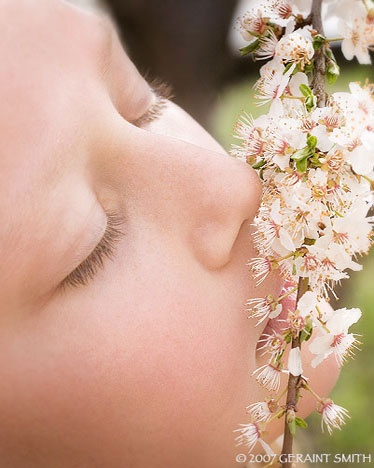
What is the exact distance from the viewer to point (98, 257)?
0.79 metres

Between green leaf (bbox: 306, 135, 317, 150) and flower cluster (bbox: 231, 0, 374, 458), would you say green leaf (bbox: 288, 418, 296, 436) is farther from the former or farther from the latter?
green leaf (bbox: 306, 135, 317, 150)

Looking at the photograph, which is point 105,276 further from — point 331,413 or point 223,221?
point 331,413

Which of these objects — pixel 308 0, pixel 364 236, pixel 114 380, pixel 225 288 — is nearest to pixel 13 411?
pixel 114 380

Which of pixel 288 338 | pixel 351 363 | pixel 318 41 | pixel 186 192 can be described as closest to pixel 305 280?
pixel 288 338

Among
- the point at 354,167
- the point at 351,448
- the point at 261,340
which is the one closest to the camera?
the point at 354,167

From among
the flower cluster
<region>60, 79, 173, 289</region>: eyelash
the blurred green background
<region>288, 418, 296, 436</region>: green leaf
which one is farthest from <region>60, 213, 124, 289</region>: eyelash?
the blurred green background

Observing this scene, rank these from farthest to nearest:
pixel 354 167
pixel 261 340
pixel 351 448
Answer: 1. pixel 351 448
2. pixel 261 340
3. pixel 354 167

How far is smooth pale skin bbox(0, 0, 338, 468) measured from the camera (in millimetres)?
753

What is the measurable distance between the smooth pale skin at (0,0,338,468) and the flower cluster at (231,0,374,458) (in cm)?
4

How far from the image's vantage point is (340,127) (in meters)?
0.75

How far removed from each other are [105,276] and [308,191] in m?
0.25

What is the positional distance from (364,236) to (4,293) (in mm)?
400

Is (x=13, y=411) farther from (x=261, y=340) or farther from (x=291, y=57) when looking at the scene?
(x=291, y=57)

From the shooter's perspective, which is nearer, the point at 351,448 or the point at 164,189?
the point at 164,189
